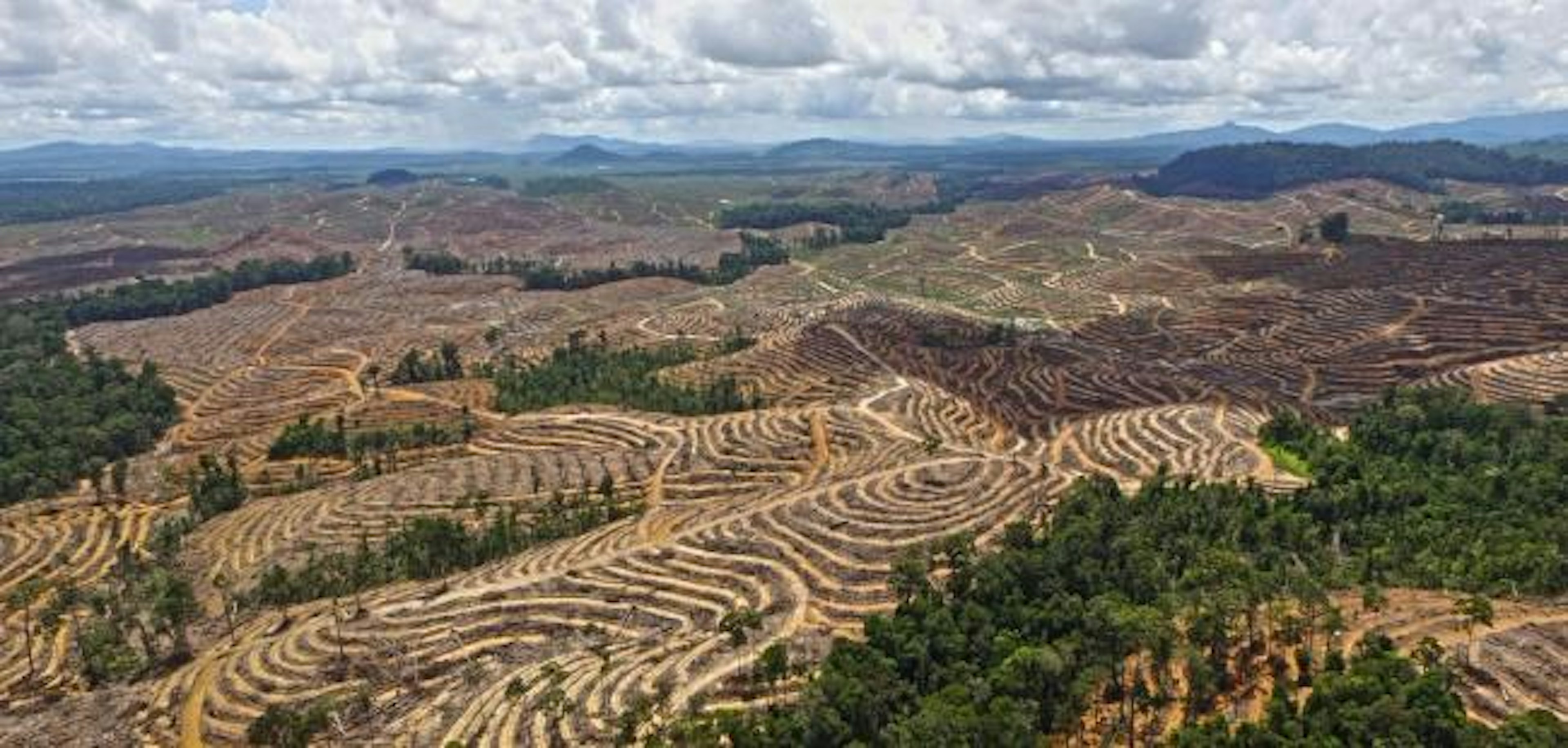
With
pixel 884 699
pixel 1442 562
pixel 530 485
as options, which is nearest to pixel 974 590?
pixel 884 699

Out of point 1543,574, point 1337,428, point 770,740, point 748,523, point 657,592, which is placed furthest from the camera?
point 1337,428

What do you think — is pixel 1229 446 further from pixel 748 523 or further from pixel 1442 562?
pixel 748 523

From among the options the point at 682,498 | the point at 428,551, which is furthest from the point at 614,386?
the point at 428,551

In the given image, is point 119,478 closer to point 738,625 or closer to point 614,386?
point 614,386

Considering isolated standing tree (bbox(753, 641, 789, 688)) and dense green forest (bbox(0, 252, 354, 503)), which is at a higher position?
isolated standing tree (bbox(753, 641, 789, 688))

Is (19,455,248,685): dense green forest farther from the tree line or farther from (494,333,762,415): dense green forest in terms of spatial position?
the tree line

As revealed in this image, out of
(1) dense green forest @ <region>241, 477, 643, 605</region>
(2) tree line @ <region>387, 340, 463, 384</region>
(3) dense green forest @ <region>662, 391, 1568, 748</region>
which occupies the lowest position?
(2) tree line @ <region>387, 340, 463, 384</region>

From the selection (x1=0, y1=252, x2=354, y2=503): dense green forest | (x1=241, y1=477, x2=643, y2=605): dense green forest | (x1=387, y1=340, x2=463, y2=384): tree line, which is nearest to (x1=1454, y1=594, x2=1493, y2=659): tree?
(x1=241, y1=477, x2=643, y2=605): dense green forest
